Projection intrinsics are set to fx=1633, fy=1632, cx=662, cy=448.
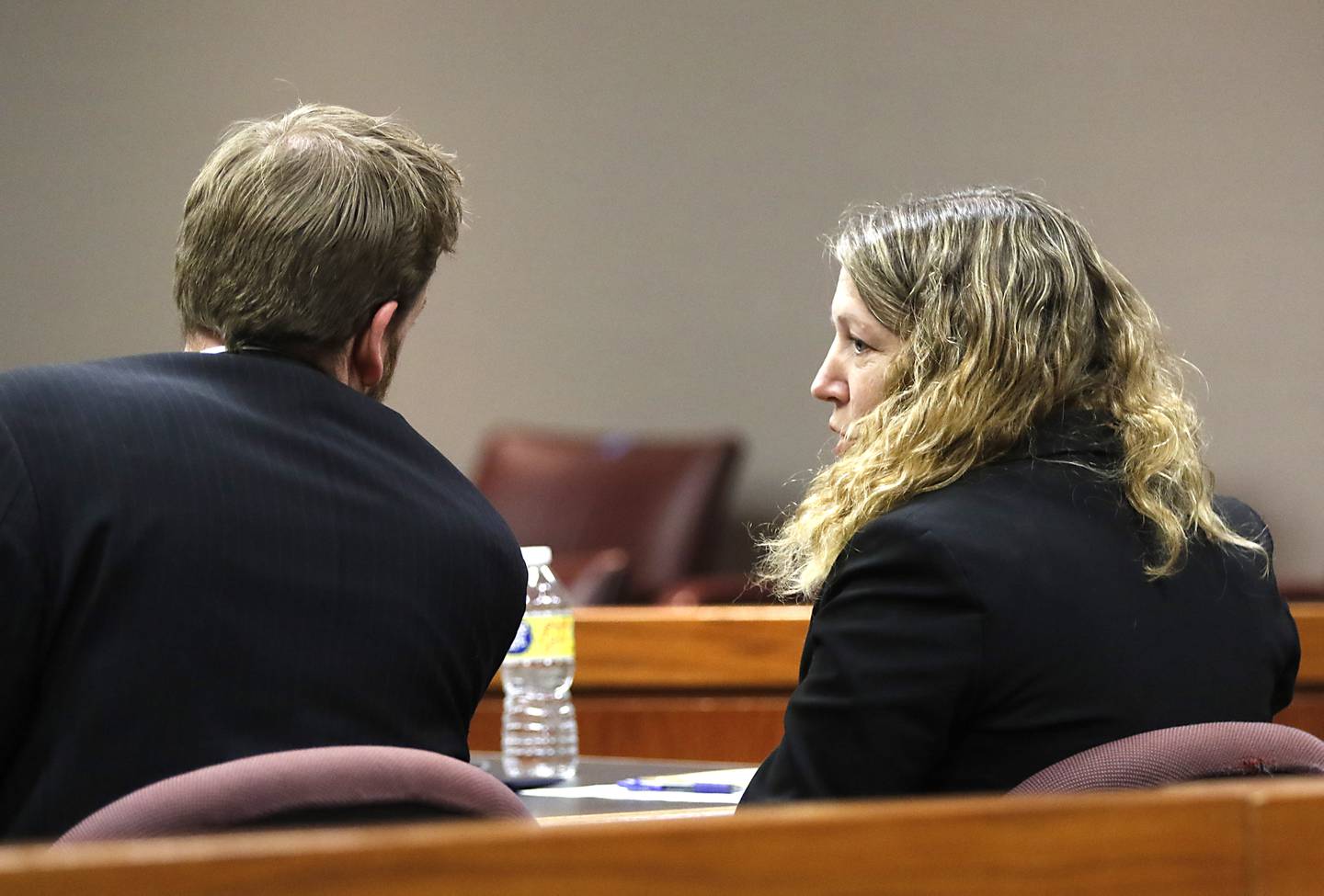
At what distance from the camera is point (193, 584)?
123 centimetres

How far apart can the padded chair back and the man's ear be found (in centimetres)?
305

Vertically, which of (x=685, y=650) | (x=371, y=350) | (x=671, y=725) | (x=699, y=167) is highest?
(x=371, y=350)

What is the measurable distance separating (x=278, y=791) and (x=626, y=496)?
3779 mm

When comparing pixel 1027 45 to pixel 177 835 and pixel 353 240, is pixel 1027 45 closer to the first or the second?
pixel 353 240

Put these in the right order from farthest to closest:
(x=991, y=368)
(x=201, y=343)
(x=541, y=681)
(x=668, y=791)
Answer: (x=541, y=681)
(x=668, y=791)
(x=991, y=368)
(x=201, y=343)

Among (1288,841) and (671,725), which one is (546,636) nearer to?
(671,725)

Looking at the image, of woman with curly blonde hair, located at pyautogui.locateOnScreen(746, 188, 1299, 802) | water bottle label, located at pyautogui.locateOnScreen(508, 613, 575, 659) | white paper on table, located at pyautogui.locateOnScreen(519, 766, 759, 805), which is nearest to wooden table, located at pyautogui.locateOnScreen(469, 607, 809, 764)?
water bottle label, located at pyautogui.locateOnScreen(508, 613, 575, 659)

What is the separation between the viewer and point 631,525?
4715 millimetres

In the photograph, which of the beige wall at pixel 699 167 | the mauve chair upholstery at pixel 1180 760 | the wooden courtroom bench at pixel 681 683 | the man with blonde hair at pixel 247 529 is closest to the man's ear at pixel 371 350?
the man with blonde hair at pixel 247 529

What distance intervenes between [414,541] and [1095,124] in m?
4.02

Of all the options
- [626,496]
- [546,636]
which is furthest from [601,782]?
[626,496]

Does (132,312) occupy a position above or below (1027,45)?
below

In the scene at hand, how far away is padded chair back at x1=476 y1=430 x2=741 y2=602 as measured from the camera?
4.67m

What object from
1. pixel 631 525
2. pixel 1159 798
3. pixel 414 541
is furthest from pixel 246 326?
pixel 631 525
